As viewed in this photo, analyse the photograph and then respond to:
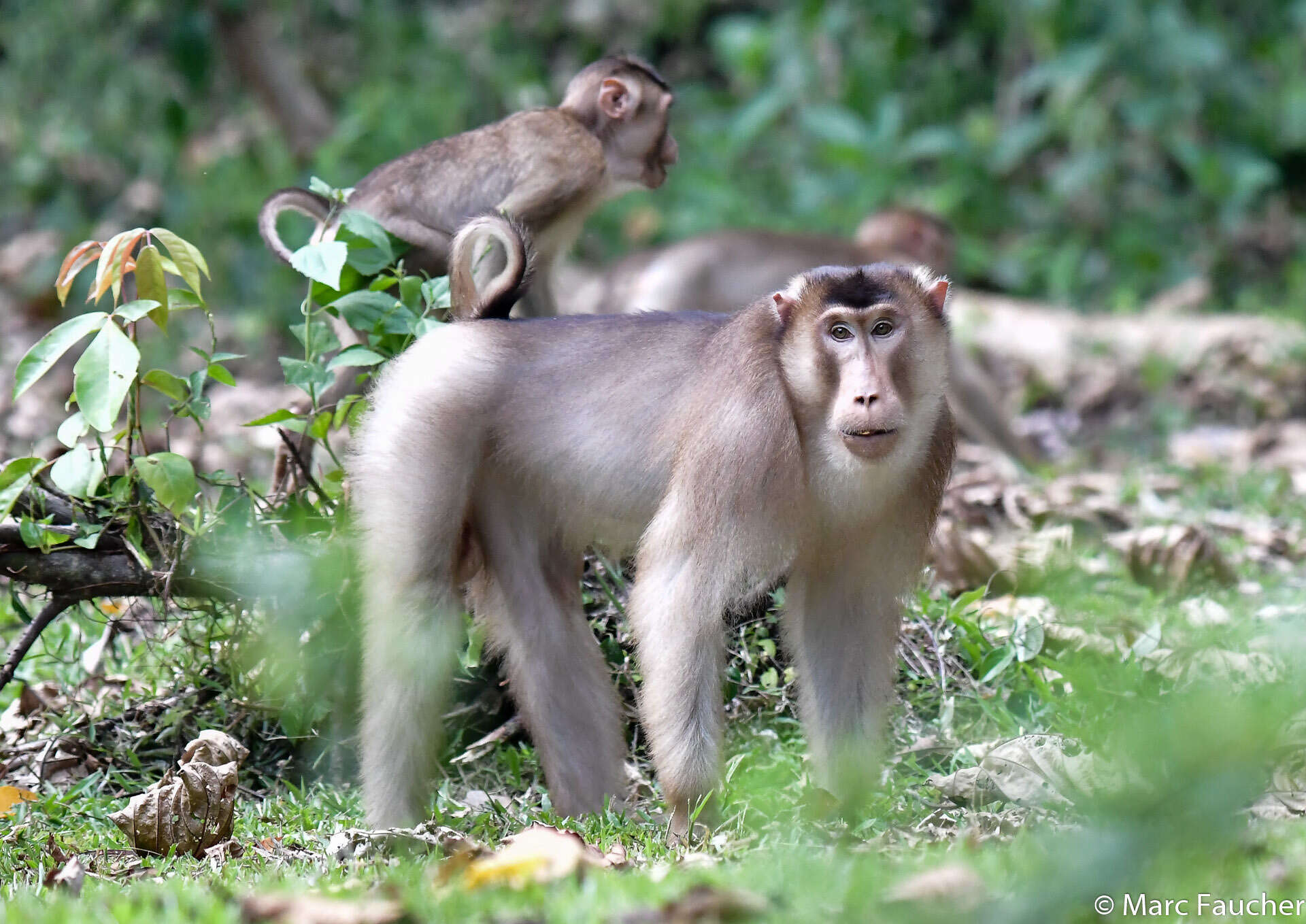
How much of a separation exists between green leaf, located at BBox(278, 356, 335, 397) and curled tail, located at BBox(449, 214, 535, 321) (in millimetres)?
438

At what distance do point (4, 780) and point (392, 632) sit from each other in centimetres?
135

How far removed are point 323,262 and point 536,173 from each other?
6.46 feet

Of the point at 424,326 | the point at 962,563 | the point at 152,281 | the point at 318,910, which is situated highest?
the point at 152,281

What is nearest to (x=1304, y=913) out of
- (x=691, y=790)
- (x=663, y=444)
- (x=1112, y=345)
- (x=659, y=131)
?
(x=691, y=790)

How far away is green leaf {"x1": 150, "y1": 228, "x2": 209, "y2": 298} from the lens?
4.31 metres

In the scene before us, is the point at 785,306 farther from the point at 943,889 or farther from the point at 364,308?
the point at 943,889

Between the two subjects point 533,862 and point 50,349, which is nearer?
point 533,862

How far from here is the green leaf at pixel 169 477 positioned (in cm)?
425

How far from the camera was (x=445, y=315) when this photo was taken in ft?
16.1

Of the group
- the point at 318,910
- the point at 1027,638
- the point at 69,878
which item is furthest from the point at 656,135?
the point at 318,910

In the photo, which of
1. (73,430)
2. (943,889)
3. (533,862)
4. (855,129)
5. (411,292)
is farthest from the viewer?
(855,129)

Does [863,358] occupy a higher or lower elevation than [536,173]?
lower

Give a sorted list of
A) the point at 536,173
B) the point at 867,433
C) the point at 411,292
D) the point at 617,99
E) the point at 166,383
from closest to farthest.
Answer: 1. the point at 867,433
2. the point at 166,383
3. the point at 411,292
4. the point at 536,173
5. the point at 617,99

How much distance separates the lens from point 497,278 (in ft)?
15.1
